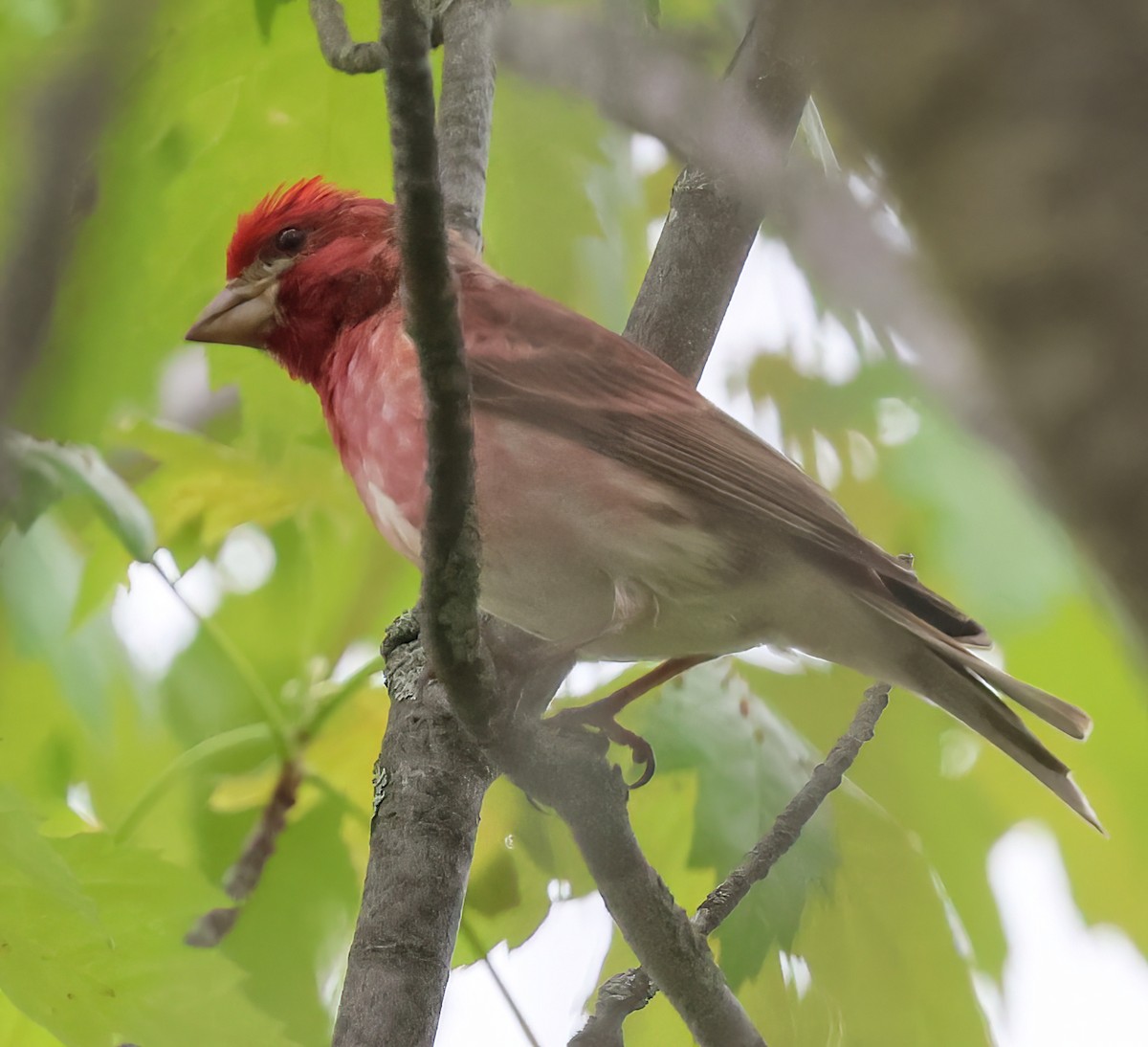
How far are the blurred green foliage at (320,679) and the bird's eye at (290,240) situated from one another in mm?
146

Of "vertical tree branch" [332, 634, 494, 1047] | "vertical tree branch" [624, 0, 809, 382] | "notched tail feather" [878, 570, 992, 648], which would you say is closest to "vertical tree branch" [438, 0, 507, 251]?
"vertical tree branch" [624, 0, 809, 382]

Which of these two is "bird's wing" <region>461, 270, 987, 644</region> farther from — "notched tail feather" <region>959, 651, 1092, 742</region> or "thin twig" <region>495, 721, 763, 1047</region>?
"thin twig" <region>495, 721, 763, 1047</region>

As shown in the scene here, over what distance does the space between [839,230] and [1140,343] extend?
2.59ft

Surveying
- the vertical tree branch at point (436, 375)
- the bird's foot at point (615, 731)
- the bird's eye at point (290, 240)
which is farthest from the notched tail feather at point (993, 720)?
the bird's eye at point (290, 240)

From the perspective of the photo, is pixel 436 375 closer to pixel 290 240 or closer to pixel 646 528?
pixel 646 528

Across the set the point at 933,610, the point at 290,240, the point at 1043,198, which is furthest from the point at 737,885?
the point at 1043,198

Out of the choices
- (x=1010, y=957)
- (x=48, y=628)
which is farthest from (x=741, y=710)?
(x=48, y=628)

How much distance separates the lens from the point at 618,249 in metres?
4.21

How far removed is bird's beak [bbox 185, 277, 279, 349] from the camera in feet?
12.4

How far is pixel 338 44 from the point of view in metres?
3.49

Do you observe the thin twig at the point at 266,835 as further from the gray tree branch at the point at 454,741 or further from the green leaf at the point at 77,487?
the green leaf at the point at 77,487

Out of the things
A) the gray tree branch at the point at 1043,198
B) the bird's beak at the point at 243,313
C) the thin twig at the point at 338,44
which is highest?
the thin twig at the point at 338,44

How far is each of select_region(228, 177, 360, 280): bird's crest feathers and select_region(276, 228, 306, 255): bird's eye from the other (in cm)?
2

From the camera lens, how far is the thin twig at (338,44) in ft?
11.2
